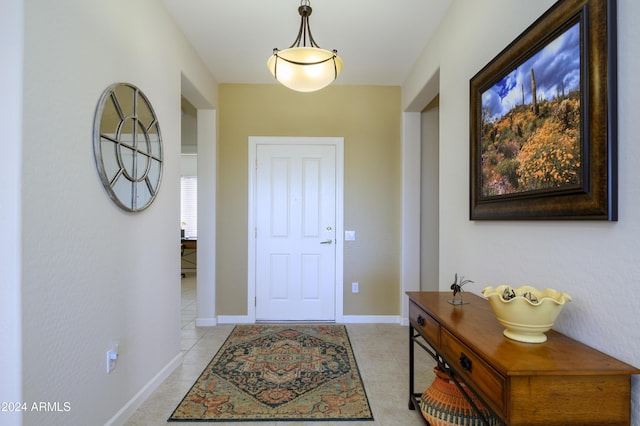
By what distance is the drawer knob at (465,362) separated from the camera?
1.22m

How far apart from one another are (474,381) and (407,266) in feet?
8.00

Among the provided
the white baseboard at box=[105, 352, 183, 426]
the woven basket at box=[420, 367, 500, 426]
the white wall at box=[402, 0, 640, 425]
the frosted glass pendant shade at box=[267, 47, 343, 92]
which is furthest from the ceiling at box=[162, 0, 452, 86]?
the white baseboard at box=[105, 352, 183, 426]

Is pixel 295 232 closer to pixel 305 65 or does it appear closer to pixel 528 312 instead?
pixel 305 65

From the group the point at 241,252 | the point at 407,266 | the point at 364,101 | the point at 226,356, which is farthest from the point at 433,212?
the point at 226,356

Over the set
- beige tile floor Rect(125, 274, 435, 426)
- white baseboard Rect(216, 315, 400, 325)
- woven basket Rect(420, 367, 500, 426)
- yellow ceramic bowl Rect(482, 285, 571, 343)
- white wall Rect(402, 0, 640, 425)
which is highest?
white wall Rect(402, 0, 640, 425)

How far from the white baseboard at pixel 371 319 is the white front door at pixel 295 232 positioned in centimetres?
19

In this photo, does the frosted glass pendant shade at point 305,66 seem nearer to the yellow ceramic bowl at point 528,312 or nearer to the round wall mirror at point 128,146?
the round wall mirror at point 128,146

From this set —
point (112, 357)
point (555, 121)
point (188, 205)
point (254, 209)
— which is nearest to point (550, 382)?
point (555, 121)

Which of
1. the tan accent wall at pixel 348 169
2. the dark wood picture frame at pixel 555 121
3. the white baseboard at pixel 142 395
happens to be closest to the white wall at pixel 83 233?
the white baseboard at pixel 142 395

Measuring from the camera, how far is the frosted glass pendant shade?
6.37ft

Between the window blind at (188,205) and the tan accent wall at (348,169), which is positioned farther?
the window blind at (188,205)

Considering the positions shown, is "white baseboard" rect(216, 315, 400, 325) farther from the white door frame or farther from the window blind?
the window blind

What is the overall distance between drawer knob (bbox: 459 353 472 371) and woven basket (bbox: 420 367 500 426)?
0.39 m

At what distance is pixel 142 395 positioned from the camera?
2.06 metres
